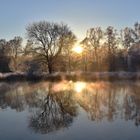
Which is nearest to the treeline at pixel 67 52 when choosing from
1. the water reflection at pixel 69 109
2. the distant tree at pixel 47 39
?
the distant tree at pixel 47 39

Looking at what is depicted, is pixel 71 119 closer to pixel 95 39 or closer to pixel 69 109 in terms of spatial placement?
pixel 69 109

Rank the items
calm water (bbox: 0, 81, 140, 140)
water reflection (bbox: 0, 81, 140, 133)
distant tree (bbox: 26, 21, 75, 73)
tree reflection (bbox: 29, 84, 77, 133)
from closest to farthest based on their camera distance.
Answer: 1. calm water (bbox: 0, 81, 140, 140)
2. tree reflection (bbox: 29, 84, 77, 133)
3. water reflection (bbox: 0, 81, 140, 133)
4. distant tree (bbox: 26, 21, 75, 73)

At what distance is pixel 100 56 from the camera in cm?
6750

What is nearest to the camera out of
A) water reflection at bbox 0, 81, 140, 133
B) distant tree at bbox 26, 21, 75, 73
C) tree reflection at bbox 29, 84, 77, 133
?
tree reflection at bbox 29, 84, 77, 133

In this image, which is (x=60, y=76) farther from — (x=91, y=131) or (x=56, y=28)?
(x=91, y=131)

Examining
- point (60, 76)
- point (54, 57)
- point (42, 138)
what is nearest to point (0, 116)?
point (42, 138)

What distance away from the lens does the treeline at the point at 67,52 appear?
50.9 meters

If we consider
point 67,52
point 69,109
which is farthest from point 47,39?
point 69,109

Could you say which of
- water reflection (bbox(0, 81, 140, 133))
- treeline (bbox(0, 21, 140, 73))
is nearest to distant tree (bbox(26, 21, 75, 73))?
treeline (bbox(0, 21, 140, 73))

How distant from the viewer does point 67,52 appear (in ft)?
172

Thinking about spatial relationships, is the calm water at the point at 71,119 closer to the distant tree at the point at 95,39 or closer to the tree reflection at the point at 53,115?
the tree reflection at the point at 53,115

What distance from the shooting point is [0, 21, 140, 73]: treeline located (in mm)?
50938

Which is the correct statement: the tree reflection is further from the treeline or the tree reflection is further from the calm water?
the treeline

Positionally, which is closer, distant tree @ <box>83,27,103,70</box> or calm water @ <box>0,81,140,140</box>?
calm water @ <box>0,81,140,140</box>
